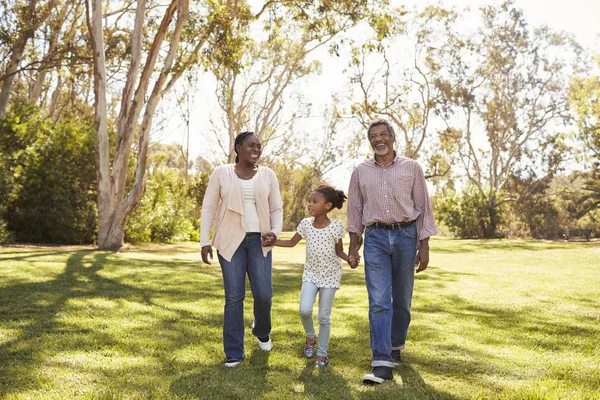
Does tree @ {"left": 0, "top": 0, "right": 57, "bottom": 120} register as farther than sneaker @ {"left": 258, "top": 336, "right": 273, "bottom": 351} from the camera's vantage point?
Yes

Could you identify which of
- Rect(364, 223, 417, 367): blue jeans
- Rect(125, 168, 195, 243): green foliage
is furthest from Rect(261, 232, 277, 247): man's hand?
Rect(125, 168, 195, 243): green foliage

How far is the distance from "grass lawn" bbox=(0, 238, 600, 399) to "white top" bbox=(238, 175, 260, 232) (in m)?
1.21

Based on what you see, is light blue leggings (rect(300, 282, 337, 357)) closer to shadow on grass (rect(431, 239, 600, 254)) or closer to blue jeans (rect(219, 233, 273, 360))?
blue jeans (rect(219, 233, 273, 360))

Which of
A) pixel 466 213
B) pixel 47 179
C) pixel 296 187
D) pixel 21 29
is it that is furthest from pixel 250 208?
pixel 296 187

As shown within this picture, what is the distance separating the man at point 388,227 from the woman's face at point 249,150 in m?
0.95

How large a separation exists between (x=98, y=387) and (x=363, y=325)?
3688mm

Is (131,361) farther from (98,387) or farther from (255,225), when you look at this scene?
(255,225)

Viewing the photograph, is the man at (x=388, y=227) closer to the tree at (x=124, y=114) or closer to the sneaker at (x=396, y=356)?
the sneaker at (x=396, y=356)

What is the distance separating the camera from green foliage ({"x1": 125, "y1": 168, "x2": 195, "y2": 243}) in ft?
74.9

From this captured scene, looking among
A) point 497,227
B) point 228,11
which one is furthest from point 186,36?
point 497,227

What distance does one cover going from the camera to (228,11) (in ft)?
59.2

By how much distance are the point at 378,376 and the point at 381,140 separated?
1.93 m

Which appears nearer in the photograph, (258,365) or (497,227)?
(258,365)

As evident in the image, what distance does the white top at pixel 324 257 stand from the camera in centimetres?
517
